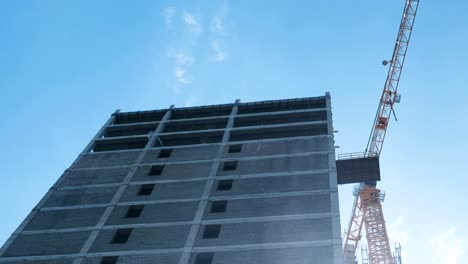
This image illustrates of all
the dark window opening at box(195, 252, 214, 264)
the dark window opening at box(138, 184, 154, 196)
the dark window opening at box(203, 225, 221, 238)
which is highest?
the dark window opening at box(138, 184, 154, 196)

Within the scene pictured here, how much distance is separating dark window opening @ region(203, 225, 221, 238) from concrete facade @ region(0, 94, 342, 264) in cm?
6

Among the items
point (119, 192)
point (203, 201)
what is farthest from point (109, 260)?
point (203, 201)

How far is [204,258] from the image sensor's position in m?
25.7

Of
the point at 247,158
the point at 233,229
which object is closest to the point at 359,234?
the point at 247,158

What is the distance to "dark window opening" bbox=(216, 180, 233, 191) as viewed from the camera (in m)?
30.6

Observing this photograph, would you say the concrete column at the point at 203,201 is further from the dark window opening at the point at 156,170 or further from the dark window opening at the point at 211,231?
the dark window opening at the point at 156,170

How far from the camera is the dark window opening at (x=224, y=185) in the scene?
3062cm

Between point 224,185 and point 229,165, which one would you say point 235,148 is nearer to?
point 229,165

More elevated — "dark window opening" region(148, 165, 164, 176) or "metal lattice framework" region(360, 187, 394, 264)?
"metal lattice framework" region(360, 187, 394, 264)

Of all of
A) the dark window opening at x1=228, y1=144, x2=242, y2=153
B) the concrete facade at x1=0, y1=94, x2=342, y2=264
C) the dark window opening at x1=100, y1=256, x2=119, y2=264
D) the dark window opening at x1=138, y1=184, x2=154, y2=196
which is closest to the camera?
the concrete facade at x1=0, y1=94, x2=342, y2=264

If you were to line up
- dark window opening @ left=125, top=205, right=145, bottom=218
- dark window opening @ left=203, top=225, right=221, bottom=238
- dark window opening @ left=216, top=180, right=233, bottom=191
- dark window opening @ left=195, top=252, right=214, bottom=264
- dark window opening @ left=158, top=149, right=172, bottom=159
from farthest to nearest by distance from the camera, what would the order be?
dark window opening @ left=158, top=149, right=172, bottom=159, dark window opening @ left=216, top=180, right=233, bottom=191, dark window opening @ left=125, top=205, right=145, bottom=218, dark window opening @ left=203, top=225, right=221, bottom=238, dark window opening @ left=195, top=252, right=214, bottom=264

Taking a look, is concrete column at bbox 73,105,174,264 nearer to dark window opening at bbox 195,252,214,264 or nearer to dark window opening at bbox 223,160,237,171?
dark window opening at bbox 223,160,237,171

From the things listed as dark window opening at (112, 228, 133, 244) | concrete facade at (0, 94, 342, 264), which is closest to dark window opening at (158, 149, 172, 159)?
concrete facade at (0, 94, 342, 264)

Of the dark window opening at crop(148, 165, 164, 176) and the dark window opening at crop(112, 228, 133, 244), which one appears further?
the dark window opening at crop(148, 165, 164, 176)
